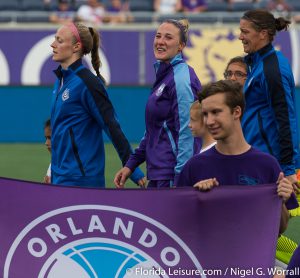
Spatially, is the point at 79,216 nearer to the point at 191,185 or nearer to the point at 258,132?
the point at 191,185

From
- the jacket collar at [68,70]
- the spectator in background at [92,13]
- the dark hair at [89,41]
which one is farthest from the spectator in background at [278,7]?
the jacket collar at [68,70]

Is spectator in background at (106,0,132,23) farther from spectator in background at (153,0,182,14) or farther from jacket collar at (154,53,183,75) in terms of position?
jacket collar at (154,53,183,75)

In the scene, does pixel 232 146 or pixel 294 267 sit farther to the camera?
pixel 232 146

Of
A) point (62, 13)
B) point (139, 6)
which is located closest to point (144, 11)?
point (139, 6)

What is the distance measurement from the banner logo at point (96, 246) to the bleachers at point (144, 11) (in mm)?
12813

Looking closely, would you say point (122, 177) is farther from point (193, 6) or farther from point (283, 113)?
point (193, 6)

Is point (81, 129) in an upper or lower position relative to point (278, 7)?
lower

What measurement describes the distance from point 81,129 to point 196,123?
3.30 feet

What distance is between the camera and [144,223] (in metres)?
5.26

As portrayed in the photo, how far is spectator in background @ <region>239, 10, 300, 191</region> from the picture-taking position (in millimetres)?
6527

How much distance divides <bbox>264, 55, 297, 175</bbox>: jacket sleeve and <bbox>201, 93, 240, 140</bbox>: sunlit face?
1.44 meters

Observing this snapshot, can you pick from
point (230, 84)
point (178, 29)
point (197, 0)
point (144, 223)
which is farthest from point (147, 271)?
point (197, 0)

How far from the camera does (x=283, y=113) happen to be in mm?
6523

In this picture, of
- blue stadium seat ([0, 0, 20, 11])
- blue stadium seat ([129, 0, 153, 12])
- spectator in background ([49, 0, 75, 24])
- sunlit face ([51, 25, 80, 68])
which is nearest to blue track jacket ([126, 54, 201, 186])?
sunlit face ([51, 25, 80, 68])
